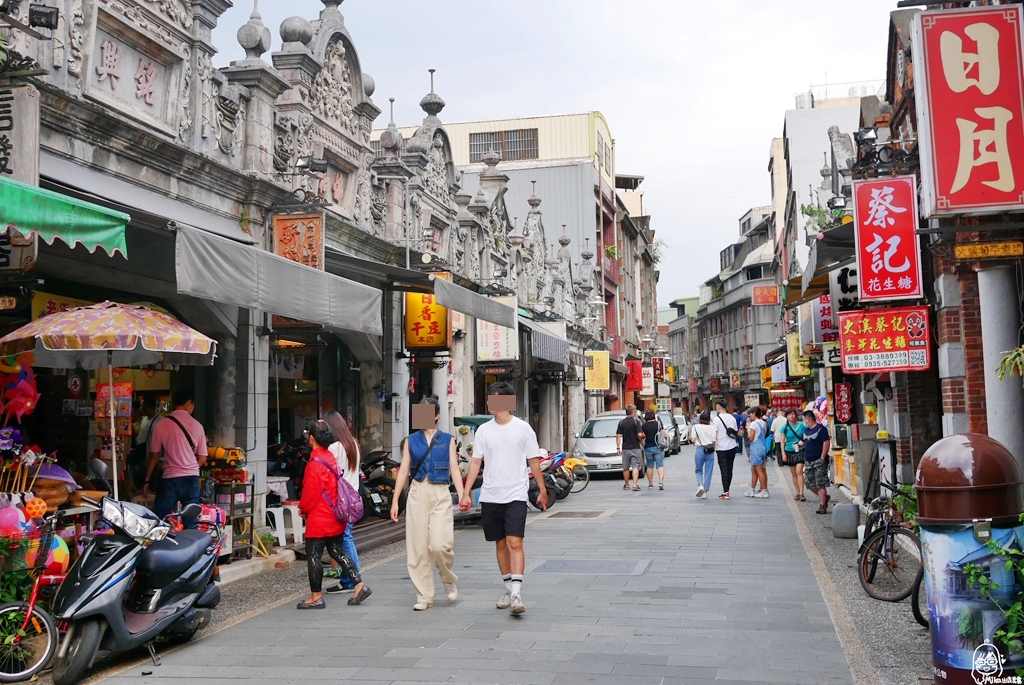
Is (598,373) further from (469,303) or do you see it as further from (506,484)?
(506,484)

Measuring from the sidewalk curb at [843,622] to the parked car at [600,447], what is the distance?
1252cm

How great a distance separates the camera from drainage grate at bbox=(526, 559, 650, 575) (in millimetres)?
10094

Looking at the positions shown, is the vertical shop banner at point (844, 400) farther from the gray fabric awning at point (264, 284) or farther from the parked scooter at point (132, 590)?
the parked scooter at point (132, 590)

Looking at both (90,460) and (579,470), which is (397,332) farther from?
(90,460)

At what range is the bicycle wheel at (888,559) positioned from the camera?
8.54 m

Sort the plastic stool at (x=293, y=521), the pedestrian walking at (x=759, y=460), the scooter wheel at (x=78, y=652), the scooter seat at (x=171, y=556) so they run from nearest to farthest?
the scooter wheel at (x=78, y=652) < the scooter seat at (x=171, y=556) < the plastic stool at (x=293, y=521) < the pedestrian walking at (x=759, y=460)

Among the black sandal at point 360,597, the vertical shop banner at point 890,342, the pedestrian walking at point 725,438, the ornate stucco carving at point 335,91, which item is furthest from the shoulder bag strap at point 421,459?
the pedestrian walking at point 725,438

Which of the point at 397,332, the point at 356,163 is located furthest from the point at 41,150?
the point at 397,332

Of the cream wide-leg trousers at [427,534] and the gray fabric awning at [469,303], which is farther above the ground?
the gray fabric awning at [469,303]

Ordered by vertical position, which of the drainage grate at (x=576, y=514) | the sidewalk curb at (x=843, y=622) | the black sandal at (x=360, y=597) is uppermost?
the black sandal at (x=360, y=597)

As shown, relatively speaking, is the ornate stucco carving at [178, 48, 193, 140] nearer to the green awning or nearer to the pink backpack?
the green awning

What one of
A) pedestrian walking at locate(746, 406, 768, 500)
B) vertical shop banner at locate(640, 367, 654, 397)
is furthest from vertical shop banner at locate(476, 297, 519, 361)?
vertical shop banner at locate(640, 367, 654, 397)

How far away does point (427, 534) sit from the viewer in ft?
27.7

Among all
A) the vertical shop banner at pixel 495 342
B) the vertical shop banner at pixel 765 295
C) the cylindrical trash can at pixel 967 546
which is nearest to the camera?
the cylindrical trash can at pixel 967 546
